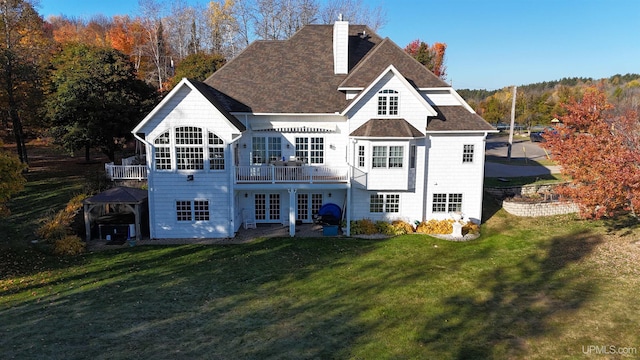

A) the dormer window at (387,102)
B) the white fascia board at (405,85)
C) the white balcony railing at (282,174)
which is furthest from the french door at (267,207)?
the dormer window at (387,102)

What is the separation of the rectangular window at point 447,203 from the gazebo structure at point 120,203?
18.0m

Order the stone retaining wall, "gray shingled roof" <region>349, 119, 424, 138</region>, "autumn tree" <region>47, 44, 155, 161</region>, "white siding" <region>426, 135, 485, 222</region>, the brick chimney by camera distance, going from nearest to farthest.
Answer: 1. "gray shingled roof" <region>349, 119, 424, 138</region>
2. "white siding" <region>426, 135, 485, 222</region>
3. the stone retaining wall
4. the brick chimney
5. "autumn tree" <region>47, 44, 155, 161</region>

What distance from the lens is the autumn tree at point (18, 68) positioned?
32.9 meters

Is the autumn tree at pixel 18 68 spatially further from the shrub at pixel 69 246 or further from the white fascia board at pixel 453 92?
the white fascia board at pixel 453 92

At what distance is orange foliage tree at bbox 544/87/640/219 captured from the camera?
767 inches

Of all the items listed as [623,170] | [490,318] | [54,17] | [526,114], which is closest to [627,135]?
[623,170]

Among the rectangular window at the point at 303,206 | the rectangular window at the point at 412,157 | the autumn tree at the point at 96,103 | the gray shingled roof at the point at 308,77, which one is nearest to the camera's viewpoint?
the rectangular window at the point at 412,157

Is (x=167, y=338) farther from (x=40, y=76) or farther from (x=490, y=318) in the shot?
(x=40, y=76)

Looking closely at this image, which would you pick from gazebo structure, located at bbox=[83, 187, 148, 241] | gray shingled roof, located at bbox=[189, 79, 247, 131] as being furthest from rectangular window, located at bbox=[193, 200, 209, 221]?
gray shingled roof, located at bbox=[189, 79, 247, 131]

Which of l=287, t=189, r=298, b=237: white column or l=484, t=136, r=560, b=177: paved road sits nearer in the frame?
l=287, t=189, r=298, b=237: white column

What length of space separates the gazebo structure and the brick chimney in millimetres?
15212

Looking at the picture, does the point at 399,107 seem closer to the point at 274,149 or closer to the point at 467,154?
the point at 467,154

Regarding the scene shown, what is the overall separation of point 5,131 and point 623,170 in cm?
5599

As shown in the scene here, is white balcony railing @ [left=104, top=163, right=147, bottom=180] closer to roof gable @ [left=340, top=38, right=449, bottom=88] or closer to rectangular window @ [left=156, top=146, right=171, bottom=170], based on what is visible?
rectangular window @ [left=156, top=146, right=171, bottom=170]
